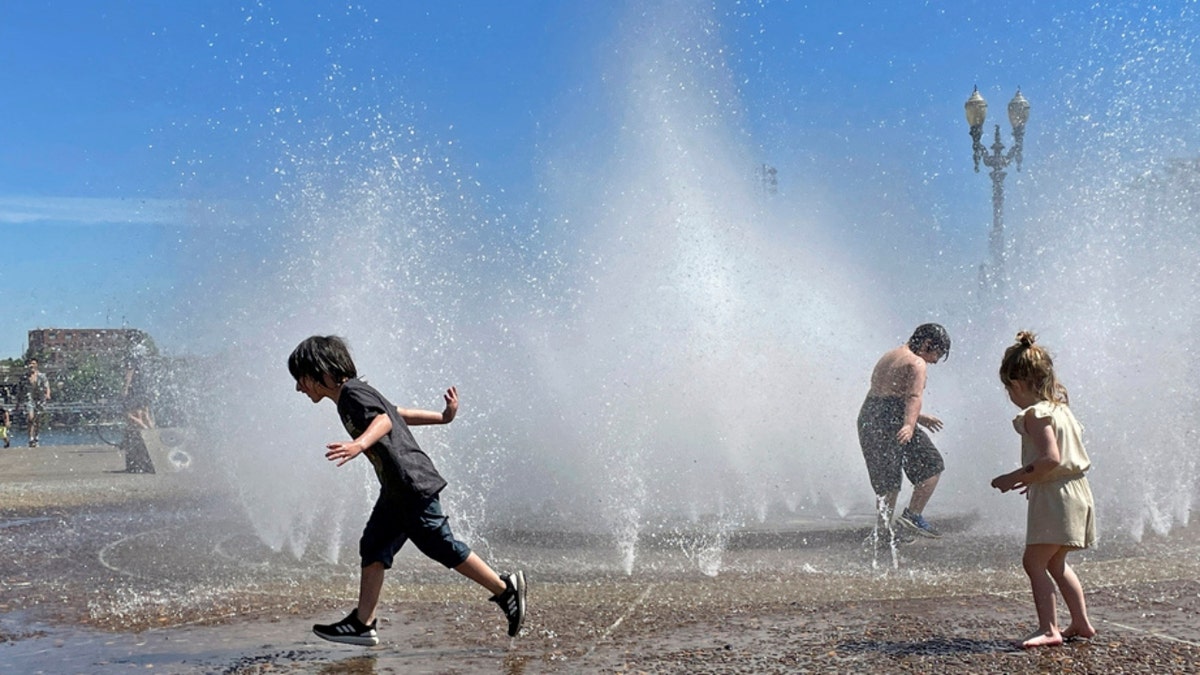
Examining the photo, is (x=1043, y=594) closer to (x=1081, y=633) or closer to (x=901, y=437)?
(x=1081, y=633)

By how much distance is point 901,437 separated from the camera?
7074mm

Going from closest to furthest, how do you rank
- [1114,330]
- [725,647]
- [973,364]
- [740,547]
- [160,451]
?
[725,647] → [740,547] → [1114,330] → [973,364] → [160,451]

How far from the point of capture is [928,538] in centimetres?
725

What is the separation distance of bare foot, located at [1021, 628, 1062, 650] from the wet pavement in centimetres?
6

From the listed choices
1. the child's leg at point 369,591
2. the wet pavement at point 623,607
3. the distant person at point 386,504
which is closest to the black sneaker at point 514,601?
the distant person at point 386,504

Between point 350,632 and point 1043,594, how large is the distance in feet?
8.66

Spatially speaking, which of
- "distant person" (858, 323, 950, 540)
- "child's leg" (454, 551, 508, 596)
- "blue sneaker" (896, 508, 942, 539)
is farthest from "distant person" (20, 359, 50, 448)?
"child's leg" (454, 551, 508, 596)

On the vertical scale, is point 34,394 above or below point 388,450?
above

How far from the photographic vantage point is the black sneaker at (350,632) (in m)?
4.45

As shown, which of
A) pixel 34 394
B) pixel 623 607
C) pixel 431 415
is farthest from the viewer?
pixel 34 394

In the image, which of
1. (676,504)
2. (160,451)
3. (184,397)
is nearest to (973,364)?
(676,504)

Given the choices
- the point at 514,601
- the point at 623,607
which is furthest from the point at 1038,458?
the point at 514,601

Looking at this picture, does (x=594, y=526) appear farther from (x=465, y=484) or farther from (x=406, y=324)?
(x=406, y=324)

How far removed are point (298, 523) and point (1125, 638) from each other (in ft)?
18.8
